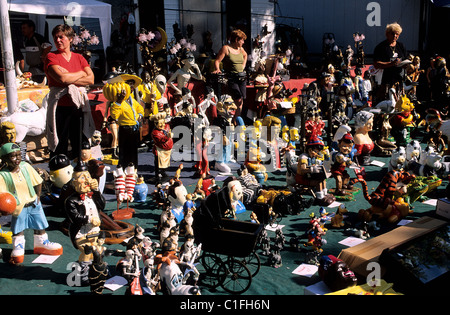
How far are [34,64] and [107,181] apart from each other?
16.8 ft

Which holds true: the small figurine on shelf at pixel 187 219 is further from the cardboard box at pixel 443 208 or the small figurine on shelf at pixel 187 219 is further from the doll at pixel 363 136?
the doll at pixel 363 136

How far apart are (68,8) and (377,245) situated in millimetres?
8516

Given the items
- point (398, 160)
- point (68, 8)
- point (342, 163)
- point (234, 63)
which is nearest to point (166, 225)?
point (342, 163)

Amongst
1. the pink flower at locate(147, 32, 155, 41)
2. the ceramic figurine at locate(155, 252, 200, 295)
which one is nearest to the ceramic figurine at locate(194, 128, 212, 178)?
the ceramic figurine at locate(155, 252, 200, 295)

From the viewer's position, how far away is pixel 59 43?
6.45m

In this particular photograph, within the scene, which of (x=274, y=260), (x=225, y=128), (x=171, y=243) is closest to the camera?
(x=171, y=243)

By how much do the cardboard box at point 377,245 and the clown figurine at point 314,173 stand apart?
1631 mm

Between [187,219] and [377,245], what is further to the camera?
[187,219]

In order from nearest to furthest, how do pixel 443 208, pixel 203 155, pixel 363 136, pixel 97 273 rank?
1. pixel 97 273
2. pixel 443 208
3. pixel 203 155
4. pixel 363 136

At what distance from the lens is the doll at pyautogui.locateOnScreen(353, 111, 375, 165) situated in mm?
8344

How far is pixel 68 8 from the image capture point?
10.5m

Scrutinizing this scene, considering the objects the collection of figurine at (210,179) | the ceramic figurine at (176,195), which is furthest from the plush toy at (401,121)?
the ceramic figurine at (176,195)

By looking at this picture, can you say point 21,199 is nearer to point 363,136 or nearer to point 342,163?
point 342,163

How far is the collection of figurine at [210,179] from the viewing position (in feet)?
15.2
